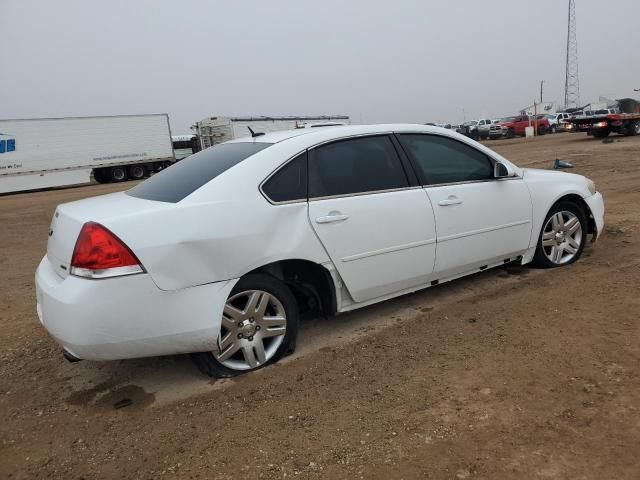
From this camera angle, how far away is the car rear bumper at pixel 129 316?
9.14 feet

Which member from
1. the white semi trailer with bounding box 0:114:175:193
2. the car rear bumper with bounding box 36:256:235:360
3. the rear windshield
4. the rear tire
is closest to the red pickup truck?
the rear tire

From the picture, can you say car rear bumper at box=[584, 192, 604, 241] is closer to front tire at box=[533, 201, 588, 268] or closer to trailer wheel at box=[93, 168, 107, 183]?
front tire at box=[533, 201, 588, 268]

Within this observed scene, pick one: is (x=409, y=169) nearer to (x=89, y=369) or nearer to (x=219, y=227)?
(x=219, y=227)

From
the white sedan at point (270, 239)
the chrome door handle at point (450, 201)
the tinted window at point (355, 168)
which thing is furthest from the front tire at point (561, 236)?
the tinted window at point (355, 168)

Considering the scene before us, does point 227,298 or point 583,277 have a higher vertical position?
point 227,298

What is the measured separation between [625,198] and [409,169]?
6.21 metres

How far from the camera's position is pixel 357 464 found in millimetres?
2395

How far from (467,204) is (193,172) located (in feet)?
6.92

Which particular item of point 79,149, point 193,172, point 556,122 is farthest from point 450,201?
point 556,122

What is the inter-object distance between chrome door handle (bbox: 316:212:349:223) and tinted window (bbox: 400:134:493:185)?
85cm

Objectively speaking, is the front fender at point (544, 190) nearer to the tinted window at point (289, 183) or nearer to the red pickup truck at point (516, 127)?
the tinted window at point (289, 183)

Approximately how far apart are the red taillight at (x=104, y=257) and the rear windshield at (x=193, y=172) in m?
0.46

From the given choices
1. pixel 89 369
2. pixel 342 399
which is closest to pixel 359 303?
pixel 342 399

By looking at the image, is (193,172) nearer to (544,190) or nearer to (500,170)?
(500,170)
